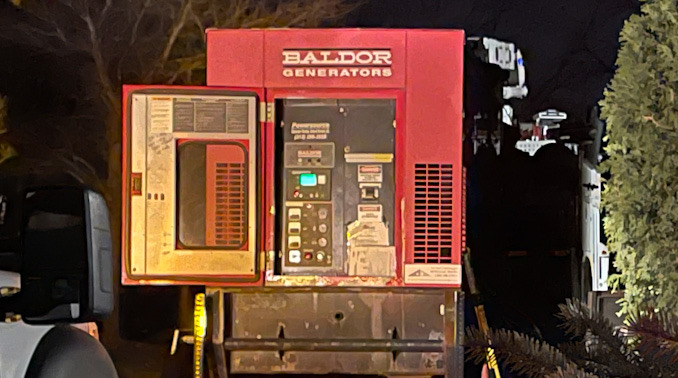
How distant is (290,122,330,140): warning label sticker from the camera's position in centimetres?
406

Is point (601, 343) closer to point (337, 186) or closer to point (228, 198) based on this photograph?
point (337, 186)

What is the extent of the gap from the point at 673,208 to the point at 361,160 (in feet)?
5.00

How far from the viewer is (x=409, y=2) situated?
470cm

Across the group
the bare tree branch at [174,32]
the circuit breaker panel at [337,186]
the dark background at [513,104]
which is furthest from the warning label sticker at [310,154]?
the bare tree branch at [174,32]

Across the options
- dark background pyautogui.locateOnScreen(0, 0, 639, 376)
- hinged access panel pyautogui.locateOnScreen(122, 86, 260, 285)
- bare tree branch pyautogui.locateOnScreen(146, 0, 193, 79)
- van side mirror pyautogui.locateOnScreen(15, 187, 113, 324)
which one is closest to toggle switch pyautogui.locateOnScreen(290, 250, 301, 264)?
hinged access panel pyautogui.locateOnScreen(122, 86, 260, 285)

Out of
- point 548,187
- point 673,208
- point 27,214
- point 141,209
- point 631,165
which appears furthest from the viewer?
point 548,187

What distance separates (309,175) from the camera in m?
4.07

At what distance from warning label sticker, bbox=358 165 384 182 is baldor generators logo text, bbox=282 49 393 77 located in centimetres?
44

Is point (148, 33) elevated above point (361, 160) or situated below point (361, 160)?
above

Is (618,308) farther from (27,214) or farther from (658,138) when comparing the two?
(27,214)

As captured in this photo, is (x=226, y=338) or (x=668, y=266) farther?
(x=226, y=338)

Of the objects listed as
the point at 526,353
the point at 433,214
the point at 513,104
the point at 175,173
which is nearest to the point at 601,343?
the point at 526,353

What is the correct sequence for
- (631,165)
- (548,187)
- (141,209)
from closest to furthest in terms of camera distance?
(631,165) → (141,209) → (548,187)

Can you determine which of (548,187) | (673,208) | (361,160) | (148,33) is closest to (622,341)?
(673,208)
